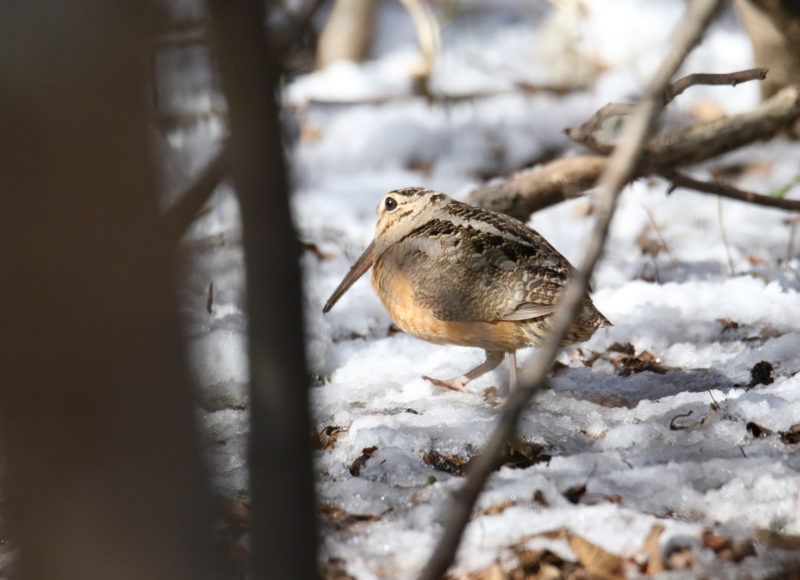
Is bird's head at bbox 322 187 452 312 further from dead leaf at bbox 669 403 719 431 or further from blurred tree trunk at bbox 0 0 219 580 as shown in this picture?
blurred tree trunk at bbox 0 0 219 580

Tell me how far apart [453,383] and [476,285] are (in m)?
0.48

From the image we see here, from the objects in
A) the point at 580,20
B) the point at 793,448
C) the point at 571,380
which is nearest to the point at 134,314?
the point at 793,448

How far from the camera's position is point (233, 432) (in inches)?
113

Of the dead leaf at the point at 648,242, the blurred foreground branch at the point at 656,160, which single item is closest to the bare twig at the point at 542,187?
the blurred foreground branch at the point at 656,160

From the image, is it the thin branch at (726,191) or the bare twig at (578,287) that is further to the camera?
the thin branch at (726,191)

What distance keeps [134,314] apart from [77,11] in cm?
44

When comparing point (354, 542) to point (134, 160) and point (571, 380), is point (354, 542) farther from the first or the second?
point (571, 380)

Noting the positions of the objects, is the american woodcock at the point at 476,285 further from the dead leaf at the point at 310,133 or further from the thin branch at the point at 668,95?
the dead leaf at the point at 310,133

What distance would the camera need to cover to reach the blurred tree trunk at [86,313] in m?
1.24

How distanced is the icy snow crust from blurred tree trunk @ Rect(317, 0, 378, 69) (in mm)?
668

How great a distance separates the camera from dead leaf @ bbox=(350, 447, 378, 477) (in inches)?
97.5

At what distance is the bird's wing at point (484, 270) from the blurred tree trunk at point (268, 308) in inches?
64.8

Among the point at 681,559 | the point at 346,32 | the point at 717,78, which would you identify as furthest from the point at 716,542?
the point at 346,32

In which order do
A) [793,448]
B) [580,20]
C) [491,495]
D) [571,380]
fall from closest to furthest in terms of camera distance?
[491,495] → [793,448] → [571,380] → [580,20]
